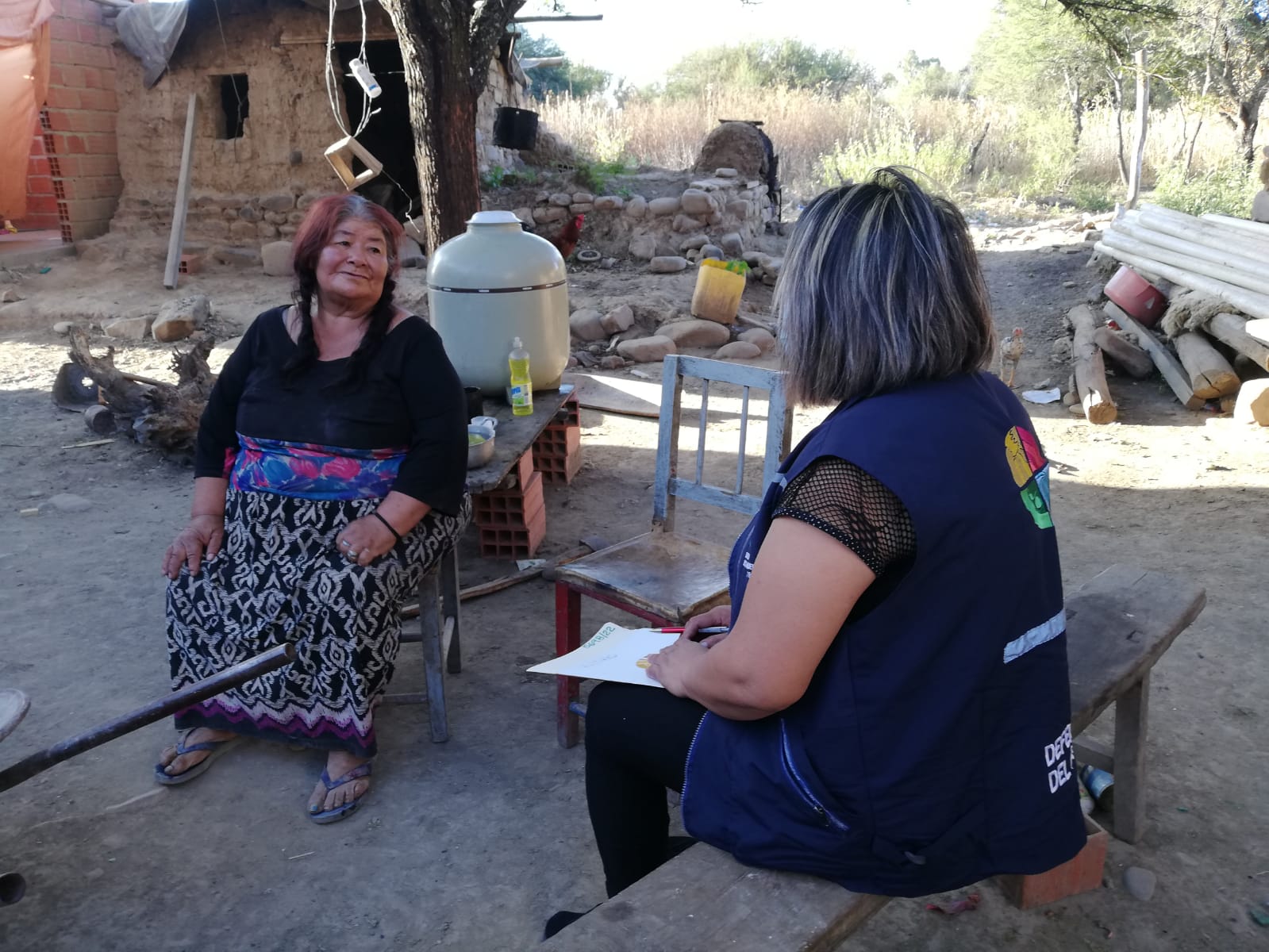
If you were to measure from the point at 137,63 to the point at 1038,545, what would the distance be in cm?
1184

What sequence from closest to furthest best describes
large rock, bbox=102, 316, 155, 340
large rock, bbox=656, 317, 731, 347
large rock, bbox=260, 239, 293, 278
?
large rock, bbox=656, 317, 731, 347 < large rock, bbox=102, 316, 155, 340 < large rock, bbox=260, 239, 293, 278

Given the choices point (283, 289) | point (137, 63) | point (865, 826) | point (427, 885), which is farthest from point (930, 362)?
point (137, 63)

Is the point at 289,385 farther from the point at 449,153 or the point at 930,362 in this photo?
the point at 449,153

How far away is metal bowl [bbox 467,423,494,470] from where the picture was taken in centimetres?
334

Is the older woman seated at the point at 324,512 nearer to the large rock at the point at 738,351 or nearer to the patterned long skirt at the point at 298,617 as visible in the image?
the patterned long skirt at the point at 298,617

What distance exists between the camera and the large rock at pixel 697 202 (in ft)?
35.8

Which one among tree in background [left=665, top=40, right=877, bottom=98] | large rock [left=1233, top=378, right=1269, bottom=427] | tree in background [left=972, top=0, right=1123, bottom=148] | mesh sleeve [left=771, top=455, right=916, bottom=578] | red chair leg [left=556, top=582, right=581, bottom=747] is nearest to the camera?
mesh sleeve [left=771, top=455, right=916, bottom=578]

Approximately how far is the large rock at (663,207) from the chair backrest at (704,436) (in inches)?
324

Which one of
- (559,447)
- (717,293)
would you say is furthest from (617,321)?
(559,447)

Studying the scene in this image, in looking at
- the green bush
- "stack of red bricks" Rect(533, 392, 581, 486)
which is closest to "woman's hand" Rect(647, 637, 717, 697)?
"stack of red bricks" Rect(533, 392, 581, 486)

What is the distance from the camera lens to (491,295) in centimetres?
402

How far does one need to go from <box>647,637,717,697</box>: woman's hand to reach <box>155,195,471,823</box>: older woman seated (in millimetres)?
1184

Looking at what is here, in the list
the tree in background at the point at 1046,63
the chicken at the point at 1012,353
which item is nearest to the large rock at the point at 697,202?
the chicken at the point at 1012,353

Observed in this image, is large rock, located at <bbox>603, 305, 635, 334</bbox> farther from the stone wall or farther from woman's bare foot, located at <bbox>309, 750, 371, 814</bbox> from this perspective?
woman's bare foot, located at <bbox>309, 750, 371, 814</bbox>
